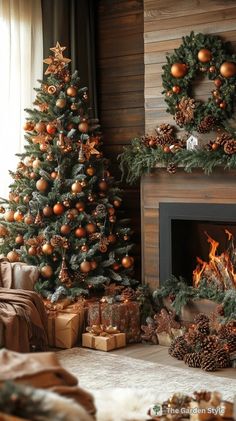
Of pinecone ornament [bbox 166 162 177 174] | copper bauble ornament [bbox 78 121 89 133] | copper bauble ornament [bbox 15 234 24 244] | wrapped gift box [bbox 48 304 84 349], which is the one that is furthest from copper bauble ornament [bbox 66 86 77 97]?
wrapped gift box [bbox 48 304 84 349]

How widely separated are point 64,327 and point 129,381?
1090 millimetres

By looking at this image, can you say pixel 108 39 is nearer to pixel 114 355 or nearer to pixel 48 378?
pixel 114 355

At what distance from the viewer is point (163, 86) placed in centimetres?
610

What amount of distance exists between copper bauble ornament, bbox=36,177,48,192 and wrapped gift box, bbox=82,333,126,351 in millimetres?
1245

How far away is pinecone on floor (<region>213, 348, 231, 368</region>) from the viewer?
531cm

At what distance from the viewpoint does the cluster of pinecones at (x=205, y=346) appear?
531 cm

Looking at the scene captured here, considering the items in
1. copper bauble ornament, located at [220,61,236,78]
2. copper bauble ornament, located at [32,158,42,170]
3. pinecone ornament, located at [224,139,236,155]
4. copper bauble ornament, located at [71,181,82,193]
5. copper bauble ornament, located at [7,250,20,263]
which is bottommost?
copper bauble ornament, located at [7,250,20,263]

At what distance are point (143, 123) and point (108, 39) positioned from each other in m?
0.93

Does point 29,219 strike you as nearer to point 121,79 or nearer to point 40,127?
point 40,127

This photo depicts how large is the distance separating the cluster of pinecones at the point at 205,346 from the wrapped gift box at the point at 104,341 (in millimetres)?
440

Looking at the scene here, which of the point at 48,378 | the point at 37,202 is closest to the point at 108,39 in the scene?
the point at 37,202

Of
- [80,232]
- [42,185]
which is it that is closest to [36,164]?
[42,185]

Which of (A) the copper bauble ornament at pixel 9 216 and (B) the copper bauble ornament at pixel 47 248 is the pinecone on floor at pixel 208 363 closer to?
(B) the copper bauble ornament at pixel 47 248

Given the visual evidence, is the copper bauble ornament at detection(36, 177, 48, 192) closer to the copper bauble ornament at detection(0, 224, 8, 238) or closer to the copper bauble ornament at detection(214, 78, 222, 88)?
the copper bauble ornament at detection(0, 224, 8, 238)
